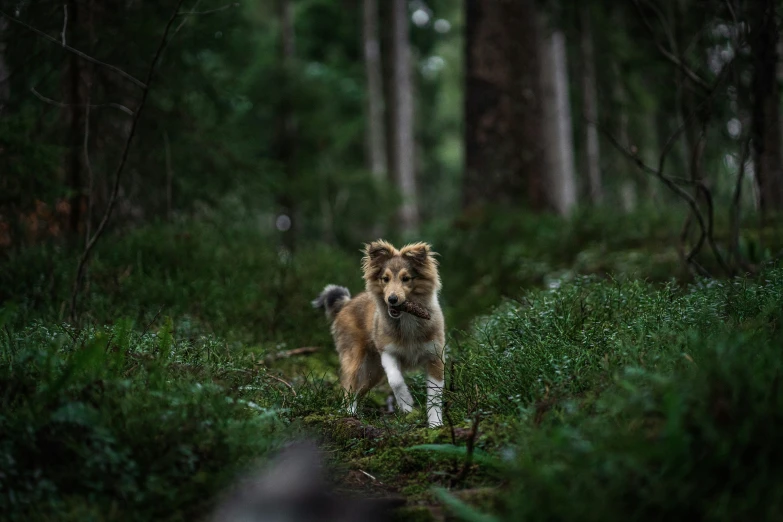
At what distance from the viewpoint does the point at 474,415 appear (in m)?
4.35

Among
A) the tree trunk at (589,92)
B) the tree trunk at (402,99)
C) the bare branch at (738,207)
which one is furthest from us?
the tree trunk at (402,99)

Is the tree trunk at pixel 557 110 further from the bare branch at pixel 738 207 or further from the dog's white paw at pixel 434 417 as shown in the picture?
the dog's white paw at pixel 434 417

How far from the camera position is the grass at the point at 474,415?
2766mm

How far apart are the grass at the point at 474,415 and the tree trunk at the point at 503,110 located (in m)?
5.96

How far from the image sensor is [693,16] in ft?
33.6

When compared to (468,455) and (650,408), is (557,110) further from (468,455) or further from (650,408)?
(650,408)

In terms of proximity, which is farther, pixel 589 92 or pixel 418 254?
pixel 589 92

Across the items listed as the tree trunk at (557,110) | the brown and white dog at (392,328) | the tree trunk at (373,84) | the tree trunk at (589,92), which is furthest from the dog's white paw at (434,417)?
the tree trunk at (373,84)

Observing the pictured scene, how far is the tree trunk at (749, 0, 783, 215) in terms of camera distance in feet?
22.4

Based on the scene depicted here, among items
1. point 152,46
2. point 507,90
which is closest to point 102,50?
point 152,46

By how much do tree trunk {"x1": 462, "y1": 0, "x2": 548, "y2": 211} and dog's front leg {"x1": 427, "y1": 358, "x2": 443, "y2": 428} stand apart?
267 inches

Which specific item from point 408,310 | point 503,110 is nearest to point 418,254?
point 408,310

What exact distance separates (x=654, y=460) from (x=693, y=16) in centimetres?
933

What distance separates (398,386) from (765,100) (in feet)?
18.4
